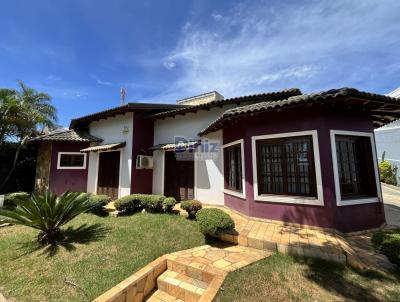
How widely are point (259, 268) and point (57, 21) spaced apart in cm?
1321

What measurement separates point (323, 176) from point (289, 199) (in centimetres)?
142

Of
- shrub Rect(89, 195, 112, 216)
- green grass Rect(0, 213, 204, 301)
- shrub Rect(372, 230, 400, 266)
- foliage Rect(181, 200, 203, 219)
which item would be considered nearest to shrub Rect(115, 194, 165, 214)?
shrub Rect(89, 195, 112, 216)

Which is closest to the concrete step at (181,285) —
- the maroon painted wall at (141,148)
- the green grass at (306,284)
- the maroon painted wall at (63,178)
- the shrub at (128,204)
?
the green grass at (306,284)

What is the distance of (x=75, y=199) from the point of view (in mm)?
7559

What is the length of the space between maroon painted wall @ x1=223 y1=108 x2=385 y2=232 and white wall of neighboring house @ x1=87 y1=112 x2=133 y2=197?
7516 millimetres

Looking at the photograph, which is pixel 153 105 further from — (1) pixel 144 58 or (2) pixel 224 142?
(2) pixel 224 142

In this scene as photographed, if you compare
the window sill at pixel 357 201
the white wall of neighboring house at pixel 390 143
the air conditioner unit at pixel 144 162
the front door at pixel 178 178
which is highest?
the white wall of neighboring house at pixel 390 143

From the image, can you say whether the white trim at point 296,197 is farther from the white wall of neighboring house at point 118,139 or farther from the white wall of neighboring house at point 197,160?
the white wall of neighboring house at point 118,139

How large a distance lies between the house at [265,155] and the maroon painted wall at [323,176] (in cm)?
3

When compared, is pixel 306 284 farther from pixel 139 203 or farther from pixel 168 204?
pixel 139 203

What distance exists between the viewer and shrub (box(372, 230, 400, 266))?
4422 millimetres

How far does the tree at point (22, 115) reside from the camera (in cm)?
1455

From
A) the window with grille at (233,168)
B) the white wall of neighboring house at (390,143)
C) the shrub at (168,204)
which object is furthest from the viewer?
the white wall of neighboring house at (390,143)

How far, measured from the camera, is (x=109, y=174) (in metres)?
13.6
